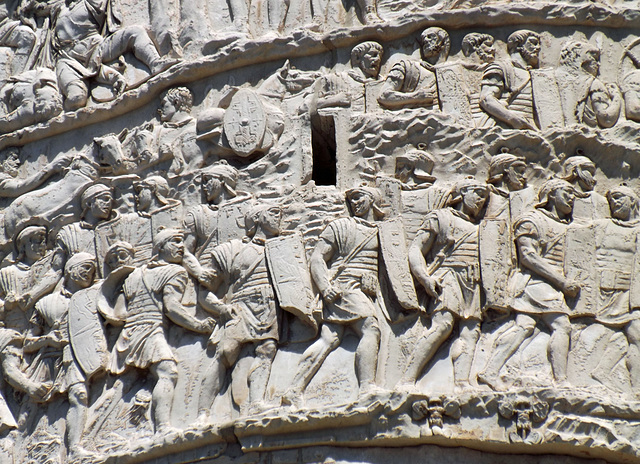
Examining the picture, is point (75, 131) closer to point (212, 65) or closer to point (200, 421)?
point (212, 65)

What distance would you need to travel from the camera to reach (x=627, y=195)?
10.9 m

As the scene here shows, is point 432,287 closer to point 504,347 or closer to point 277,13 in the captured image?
point 504,347

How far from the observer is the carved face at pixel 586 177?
10961mm

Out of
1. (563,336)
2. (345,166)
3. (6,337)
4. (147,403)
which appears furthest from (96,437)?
(563,336)

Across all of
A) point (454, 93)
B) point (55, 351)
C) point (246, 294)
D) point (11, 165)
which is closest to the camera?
point (246, 294)

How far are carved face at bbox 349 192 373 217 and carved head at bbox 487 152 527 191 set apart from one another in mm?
1090

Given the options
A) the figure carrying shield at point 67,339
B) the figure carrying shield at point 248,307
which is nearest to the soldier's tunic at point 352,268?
the figure carrying shield at point 248,307

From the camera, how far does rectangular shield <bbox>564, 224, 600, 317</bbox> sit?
10.4 meters

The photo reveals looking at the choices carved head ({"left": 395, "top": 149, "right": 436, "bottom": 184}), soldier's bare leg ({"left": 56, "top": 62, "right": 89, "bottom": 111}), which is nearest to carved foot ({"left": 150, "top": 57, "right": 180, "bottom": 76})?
soldier's bare leg ({"left": 56, "top": 62, "right": 89, "bottom": 111})

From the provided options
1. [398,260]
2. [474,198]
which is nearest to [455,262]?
[398,260]

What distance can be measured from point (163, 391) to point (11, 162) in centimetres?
319

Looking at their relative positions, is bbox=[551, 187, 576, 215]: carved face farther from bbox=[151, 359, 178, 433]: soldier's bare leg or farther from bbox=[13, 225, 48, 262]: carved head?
bbox=[13, 225, 48, 262]: carved head

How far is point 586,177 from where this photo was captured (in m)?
11.0

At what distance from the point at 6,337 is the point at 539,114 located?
516 cm
